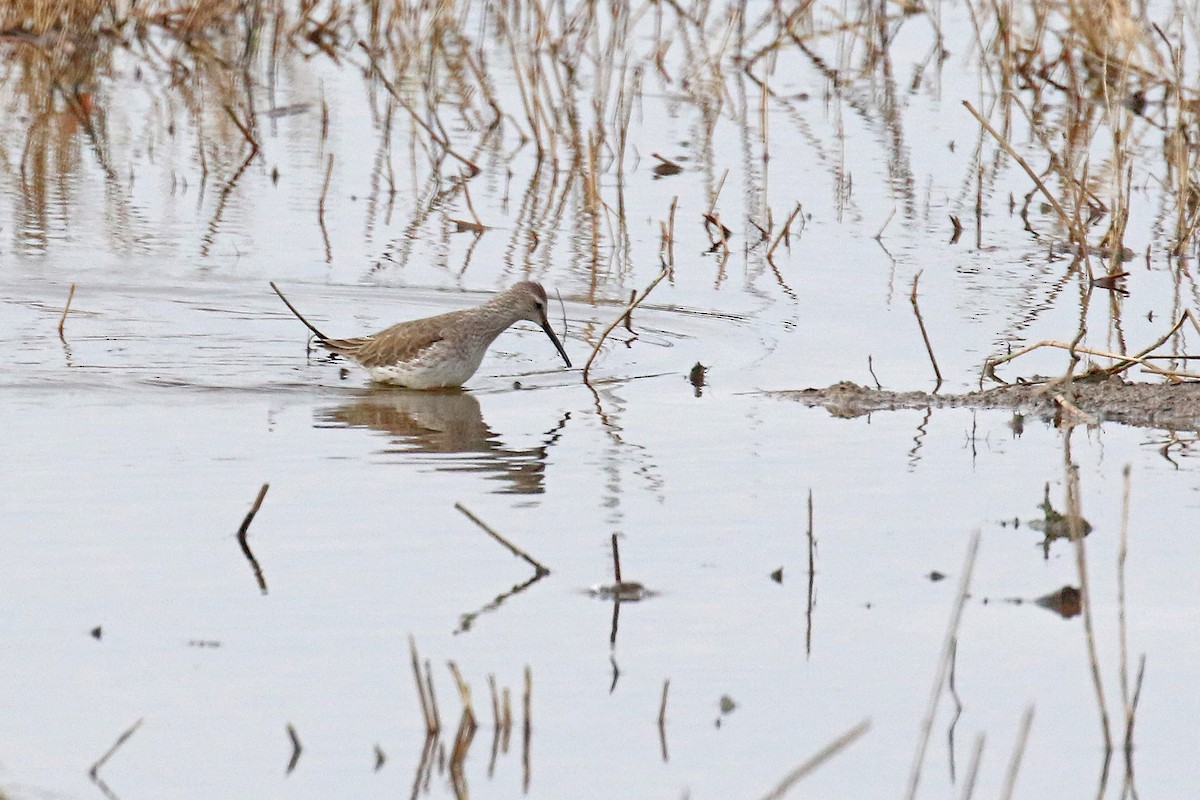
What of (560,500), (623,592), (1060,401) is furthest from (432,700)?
(1060,401)

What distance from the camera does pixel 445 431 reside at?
874 centimetres

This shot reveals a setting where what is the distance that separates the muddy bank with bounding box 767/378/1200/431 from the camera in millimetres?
8617

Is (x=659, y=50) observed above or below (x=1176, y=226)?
above

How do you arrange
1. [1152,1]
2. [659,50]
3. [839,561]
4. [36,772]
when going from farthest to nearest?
1. [1152,1]
2. [659,50]
3. [839,561]
4. [36,772]

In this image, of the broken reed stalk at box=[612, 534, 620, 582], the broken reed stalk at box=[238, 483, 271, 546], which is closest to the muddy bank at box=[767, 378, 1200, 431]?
the broken reed stalk at box=[612, 534, 620, 582]

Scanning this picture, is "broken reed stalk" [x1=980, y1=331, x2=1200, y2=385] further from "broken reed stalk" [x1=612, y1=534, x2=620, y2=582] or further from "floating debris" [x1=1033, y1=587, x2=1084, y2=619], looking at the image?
"broken reed stalk" [x1=612, y1=534, x2=620, y2=582]

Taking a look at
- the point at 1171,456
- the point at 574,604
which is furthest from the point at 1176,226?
the point at 574,604

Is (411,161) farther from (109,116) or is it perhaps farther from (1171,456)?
(1171,456)

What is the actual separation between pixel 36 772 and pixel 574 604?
187 cm

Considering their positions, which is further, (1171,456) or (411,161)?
(411,161)

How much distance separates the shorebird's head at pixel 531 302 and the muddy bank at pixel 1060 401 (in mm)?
1742

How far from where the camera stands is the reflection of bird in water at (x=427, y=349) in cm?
968

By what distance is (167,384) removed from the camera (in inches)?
372

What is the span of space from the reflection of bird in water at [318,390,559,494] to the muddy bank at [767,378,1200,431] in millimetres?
1586
